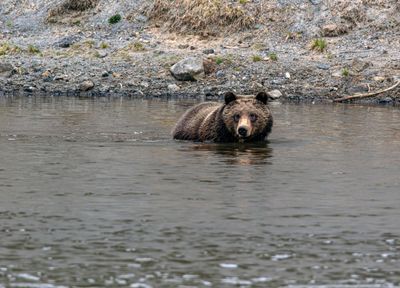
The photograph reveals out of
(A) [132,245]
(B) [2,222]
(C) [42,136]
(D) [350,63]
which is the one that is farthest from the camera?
(D) [350,63]

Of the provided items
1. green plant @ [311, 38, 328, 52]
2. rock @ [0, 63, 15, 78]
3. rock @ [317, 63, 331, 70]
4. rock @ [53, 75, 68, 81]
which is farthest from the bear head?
rock @ [0, 63, 15, 78]

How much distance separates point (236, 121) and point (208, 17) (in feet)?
54.7

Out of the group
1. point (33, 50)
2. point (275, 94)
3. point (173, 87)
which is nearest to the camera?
point (275, 94)

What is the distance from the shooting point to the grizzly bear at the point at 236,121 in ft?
59.1

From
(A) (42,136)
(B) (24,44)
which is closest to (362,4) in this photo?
(B) (24,44)

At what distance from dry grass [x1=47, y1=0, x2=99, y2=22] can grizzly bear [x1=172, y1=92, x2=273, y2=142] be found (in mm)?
18876

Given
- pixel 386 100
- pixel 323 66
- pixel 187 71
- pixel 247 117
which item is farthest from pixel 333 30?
pixel 247 117

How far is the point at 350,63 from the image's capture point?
31047mm

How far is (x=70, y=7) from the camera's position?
37.6m

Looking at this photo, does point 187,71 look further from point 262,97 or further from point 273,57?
point 262,97

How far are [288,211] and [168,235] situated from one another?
1752 mm

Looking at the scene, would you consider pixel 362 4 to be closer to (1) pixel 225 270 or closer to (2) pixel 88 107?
(2) pixel 88 107

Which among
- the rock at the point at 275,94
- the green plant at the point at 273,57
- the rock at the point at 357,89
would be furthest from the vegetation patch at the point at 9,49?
the rock at the point at 357,89

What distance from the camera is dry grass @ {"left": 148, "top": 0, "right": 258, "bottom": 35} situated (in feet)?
113
